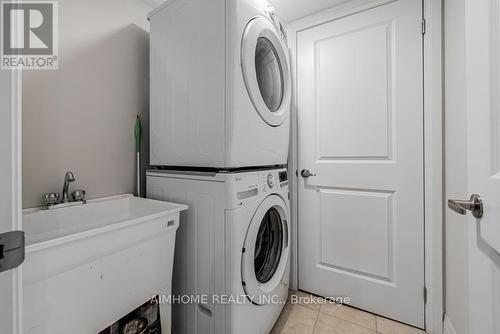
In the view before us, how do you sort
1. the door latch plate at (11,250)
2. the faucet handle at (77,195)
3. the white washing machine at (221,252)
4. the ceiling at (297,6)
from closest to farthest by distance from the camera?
1. the door latch plate at (11,250)
2. the white washing machine at (221,252)
3. the faucet handle at (77,195)
4. the ceiling at (297,6)

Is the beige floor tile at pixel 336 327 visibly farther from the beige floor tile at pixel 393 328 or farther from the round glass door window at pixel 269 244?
the round glass door window at pixel 269 244

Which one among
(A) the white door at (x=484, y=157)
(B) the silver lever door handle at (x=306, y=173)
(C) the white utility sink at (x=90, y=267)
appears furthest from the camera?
(B) the silver lever door handle at (x=306, y=173)

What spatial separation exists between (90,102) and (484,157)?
64.4 inches

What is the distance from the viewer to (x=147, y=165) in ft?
5.01

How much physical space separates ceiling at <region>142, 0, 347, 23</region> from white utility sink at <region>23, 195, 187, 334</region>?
1466mm

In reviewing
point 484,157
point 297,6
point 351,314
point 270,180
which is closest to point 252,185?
point 270,180

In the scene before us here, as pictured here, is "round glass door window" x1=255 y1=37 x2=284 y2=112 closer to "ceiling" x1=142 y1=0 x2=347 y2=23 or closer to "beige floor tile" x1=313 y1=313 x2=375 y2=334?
"ceiling" x1=142 y1=0 x2=347 y2=23

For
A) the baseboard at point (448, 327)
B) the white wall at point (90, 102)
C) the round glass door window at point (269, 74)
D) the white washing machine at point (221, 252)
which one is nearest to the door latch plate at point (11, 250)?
the white washing machine at point (221, 252)

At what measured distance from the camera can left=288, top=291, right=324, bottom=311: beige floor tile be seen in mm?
1588

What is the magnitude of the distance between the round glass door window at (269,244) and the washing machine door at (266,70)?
0.59 meters

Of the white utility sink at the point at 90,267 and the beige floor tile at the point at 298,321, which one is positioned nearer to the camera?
the white utility sink at the point at 90,267

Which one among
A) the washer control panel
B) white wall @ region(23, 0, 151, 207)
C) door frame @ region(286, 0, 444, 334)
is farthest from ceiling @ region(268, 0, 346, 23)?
the washer control panel

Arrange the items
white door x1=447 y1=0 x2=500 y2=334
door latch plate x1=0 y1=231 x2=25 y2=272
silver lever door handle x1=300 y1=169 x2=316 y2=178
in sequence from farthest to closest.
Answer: silver lever door handle x1=300 y1=169 x2=316 y2=178 → white door x1=447 y1=0 x2=500 y2=334 → door latch plate x1=0 y1=231 x2=25 y2=272

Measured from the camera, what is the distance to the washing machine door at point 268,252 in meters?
1.07
